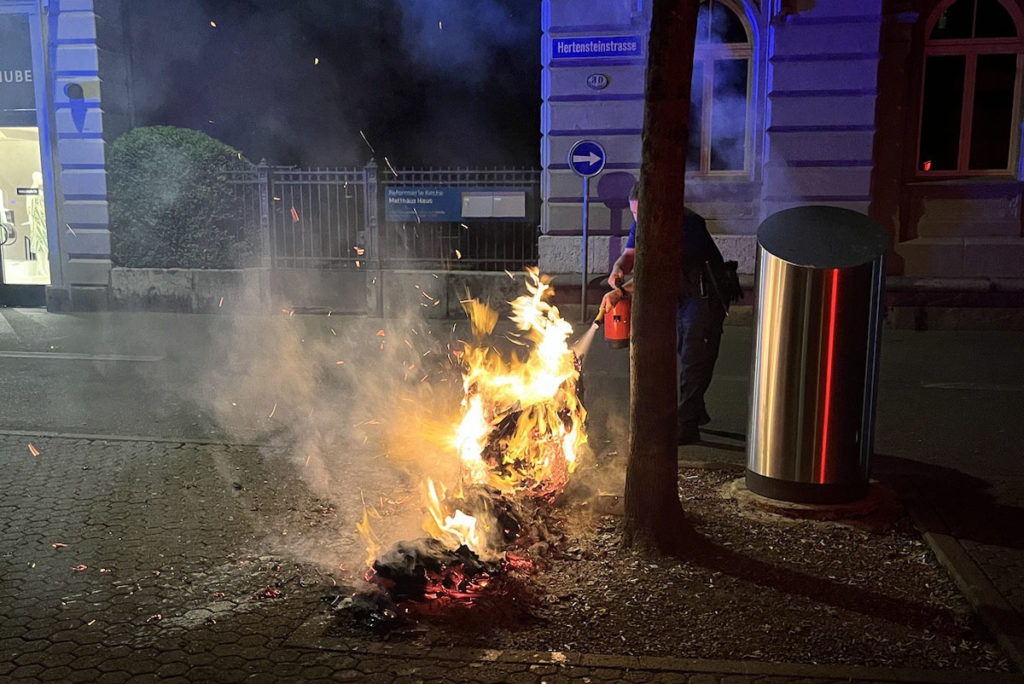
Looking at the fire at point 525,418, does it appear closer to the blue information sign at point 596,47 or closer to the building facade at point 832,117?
the building facade at point 832,117

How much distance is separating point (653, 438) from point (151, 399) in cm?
560

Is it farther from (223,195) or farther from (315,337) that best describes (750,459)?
(223,195)

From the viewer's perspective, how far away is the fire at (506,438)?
169 inches

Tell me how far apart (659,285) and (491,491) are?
1.41 metres

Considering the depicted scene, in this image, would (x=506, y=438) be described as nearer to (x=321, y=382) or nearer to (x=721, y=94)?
(x=321, y=382)

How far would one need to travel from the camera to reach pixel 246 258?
47.8 feet

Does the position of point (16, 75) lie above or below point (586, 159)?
above

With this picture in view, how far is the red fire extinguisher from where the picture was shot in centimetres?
650

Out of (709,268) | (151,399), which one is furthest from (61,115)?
(709,268)

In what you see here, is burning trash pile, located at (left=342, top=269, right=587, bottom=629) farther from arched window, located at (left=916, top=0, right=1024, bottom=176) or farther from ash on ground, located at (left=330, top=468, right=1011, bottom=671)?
arched window, located at (left=916, top=0, right=1024, bottom=176)

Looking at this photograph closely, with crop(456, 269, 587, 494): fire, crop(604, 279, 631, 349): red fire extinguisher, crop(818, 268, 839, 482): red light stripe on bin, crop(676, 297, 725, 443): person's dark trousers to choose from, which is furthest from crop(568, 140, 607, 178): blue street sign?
crop(818, 268, 839, 482): red light stripe on bin

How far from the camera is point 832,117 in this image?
40.8ft

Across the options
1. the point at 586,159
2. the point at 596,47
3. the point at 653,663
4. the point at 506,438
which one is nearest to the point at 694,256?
the point at 506,438

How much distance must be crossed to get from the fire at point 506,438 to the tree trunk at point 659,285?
0.72 m
